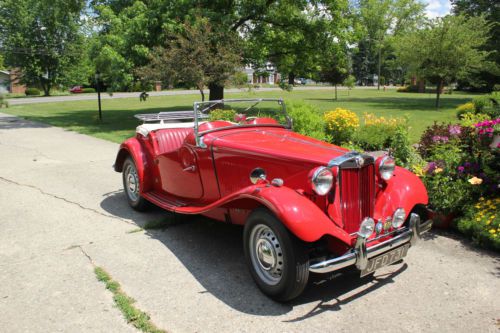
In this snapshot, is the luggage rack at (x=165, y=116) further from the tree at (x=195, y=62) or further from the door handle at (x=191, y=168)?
the tree at (x=195, y=62)

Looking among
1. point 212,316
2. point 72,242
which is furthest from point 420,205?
point 72,242

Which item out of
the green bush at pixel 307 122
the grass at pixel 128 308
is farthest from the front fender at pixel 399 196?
the green bush at pixel 307 122

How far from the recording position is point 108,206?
6141 mm

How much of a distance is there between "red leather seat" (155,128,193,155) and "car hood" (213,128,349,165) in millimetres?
1125

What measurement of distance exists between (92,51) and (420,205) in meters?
17.0

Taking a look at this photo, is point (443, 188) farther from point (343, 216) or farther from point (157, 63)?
point (157, 63)

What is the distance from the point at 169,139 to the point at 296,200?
2.73m

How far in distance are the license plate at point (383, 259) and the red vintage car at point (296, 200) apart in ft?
0.03

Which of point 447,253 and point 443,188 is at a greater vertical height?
point 443,188

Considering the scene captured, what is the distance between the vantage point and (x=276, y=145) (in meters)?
4.06

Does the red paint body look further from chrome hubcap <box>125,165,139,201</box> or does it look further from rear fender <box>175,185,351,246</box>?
Result: chrome hubcap <box>125,165,139,201</box>

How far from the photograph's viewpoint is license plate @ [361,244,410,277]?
10.7 ft

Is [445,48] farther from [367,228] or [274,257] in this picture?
[274,257]

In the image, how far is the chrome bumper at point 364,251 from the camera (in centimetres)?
309
